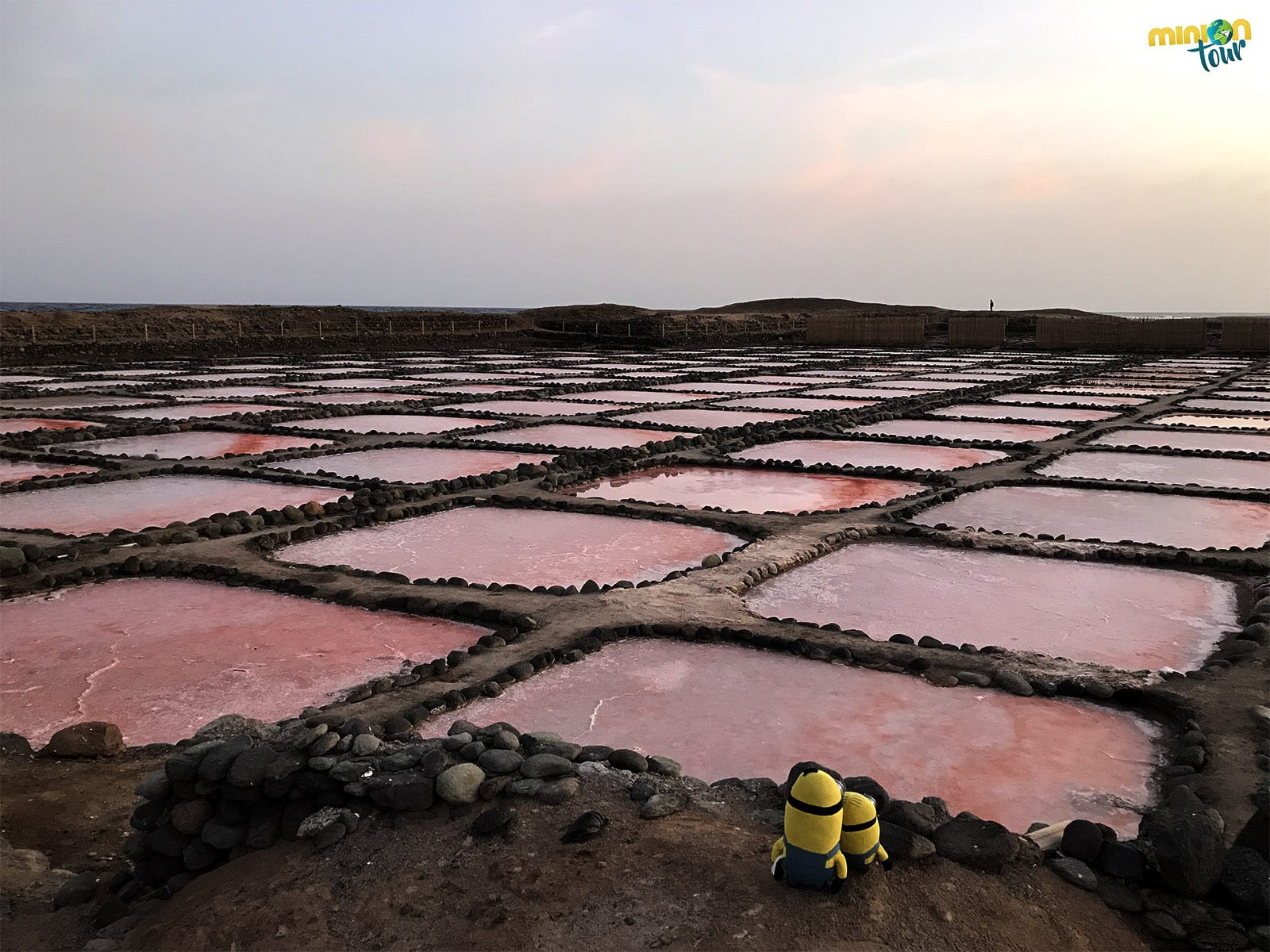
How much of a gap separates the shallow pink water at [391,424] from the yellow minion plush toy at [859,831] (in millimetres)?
10099

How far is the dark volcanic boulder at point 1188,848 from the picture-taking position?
8.25ft

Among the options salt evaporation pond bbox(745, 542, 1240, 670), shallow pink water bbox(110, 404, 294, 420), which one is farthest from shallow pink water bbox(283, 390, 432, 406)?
salt evaporation pond bbox(745, 542, 1240, 670)

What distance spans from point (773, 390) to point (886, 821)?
612 inches

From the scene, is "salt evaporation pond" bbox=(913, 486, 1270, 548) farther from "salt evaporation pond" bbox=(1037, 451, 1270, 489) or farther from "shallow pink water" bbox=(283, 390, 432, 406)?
"shallow pink water" bbox=(283, 390, 432, 406)

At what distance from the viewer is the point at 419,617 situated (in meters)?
5.11

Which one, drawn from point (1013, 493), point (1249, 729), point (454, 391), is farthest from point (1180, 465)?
point (454, 391)

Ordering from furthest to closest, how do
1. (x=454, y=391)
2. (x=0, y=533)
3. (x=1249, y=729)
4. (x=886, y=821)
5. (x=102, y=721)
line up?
1. (x=454, y=391)
2. (x=0, y=533)
3. (x=102, y=721)
4. (x=1249, y=729)
5. (x=886, y=821)

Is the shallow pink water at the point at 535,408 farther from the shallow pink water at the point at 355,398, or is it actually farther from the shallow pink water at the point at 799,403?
the shallow pink water at the point at 799,403

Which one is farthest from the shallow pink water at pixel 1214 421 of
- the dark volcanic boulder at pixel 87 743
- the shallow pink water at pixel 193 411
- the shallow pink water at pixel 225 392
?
the shallow pink water at pixel 225 392

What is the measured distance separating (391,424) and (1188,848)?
11589mm

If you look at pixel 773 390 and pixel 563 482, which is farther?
pixel 773 390

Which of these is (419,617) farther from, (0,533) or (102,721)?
(0,533)

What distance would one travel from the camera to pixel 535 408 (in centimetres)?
1490

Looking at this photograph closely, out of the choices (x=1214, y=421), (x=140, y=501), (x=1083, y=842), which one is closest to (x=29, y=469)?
(x=140, y=501)
